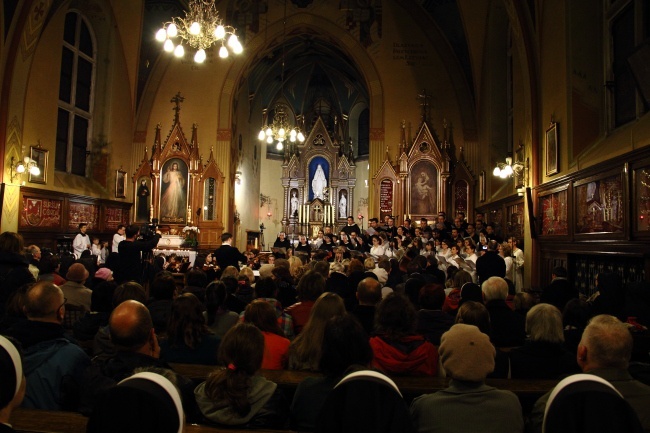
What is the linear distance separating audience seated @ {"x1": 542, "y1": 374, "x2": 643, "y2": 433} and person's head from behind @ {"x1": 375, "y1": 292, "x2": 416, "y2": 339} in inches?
74.4

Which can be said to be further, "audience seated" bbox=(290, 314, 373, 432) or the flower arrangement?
the flower arrangement

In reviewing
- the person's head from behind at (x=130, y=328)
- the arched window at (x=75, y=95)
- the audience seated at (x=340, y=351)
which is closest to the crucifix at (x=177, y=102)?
the arched window at (x=75, y=95)

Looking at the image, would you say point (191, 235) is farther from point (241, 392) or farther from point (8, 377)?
point (8, 377)

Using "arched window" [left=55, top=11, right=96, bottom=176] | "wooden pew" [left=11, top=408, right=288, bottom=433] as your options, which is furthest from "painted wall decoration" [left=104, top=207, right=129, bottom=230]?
"wooden pew" [left=11, top=408, right=288, bottom=433]

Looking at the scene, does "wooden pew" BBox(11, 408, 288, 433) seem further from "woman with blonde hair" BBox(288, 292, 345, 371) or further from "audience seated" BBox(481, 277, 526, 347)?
"audience seated" BBox(481, 277, 526, 347)

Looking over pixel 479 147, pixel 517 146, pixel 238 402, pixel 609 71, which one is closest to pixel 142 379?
pixel 238 402

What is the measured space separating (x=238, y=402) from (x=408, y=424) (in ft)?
3.85

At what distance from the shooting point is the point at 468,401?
Answer: 2303 mm

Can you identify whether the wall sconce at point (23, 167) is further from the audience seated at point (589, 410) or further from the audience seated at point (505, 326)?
the audience seated at point (589, 410)

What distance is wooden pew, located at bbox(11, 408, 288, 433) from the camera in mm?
2242

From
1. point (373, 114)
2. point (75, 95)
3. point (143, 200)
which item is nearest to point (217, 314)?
point (75, 95)

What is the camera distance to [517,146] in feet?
50.1

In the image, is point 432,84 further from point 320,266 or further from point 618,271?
point 320,266

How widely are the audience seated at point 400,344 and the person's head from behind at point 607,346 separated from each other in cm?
124
